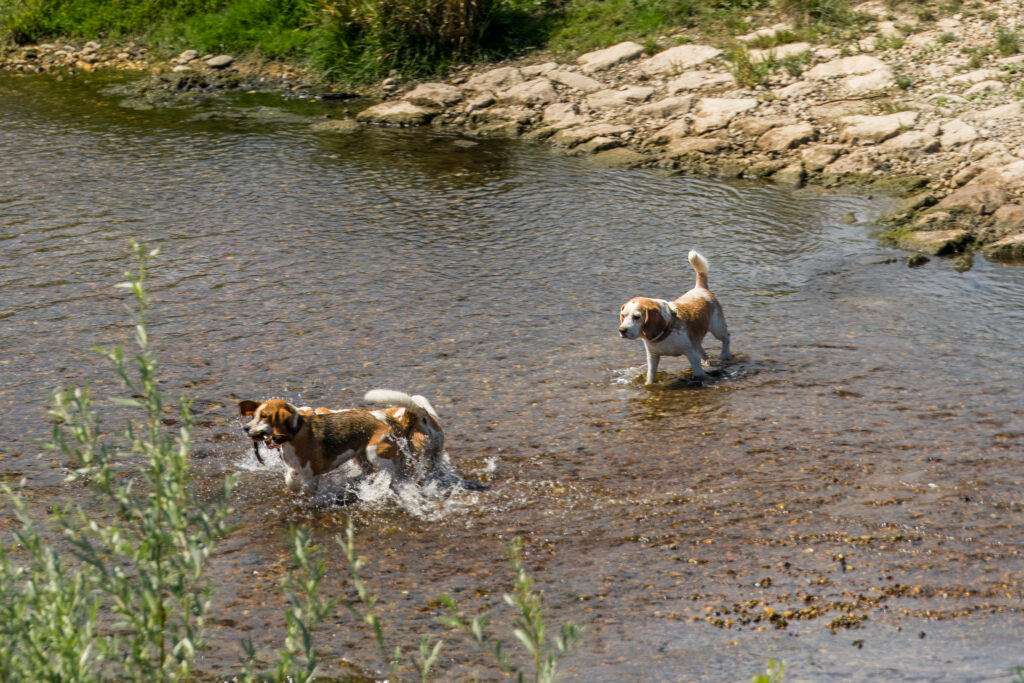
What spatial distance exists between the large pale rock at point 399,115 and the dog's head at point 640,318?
7950mm

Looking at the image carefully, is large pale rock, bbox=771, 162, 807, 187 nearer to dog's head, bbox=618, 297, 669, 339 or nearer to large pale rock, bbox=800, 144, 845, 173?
large pale rock, bbox=800, 144, 845, 173

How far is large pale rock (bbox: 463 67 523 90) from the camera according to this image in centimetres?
1569

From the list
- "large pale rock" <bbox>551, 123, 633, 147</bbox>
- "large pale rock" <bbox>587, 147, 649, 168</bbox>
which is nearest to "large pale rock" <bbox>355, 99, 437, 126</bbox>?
"large pale rock" <bbox>551, 123, 633, 147</bbox>

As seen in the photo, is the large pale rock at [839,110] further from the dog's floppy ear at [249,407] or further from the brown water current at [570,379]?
the dog's floppy ear at [249,407]

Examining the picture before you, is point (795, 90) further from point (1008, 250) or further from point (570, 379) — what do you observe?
point (570, 379)

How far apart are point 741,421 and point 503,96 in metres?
8.75

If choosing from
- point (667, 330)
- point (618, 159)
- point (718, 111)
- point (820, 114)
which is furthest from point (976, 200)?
point (667, 330)

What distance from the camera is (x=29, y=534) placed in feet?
11.2

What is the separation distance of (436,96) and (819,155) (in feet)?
17.9

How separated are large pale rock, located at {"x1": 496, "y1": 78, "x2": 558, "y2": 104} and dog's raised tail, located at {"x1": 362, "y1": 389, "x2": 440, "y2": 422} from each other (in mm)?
9114

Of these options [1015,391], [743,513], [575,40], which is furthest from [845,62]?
[743,513]

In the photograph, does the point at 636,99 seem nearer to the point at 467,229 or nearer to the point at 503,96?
the point at 503,96

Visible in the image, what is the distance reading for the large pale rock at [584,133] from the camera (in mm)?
14148

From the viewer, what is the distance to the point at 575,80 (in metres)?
15.4
